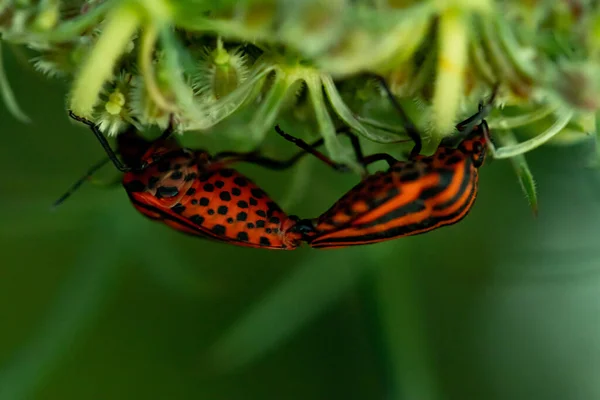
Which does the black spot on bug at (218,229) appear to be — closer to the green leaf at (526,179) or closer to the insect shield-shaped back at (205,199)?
the insect shield-shaped back at (205,199)

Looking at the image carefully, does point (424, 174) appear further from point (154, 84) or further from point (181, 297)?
point (181, 297)

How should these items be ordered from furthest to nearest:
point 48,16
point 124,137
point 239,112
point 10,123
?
point 10,123, point 124,137, point 239,112, point 48,16

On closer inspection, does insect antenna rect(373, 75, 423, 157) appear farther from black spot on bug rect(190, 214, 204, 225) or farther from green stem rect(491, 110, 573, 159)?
black spot on bug rect(190, 214, 204, 225)

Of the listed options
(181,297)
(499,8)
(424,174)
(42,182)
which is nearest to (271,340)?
(181,297)

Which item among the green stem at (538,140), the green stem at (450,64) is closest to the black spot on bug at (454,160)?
the green stem at (538,140)

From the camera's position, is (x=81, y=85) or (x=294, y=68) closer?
(x=81, y=85)

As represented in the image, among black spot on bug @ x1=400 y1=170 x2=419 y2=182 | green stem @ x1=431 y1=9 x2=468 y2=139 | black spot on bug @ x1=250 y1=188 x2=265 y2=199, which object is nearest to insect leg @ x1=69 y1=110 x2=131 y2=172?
black spot on bug @ x1=250 y1=188 x2=265 y2=199
